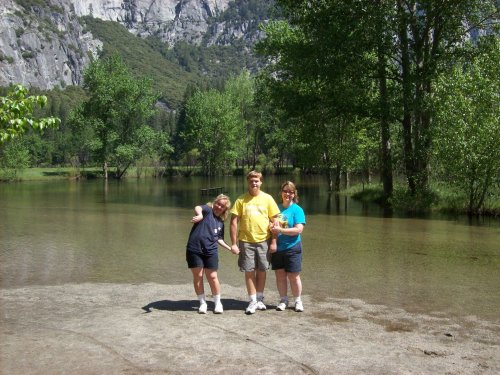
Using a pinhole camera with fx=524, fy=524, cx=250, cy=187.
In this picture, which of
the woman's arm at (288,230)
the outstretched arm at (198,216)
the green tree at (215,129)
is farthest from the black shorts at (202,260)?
the green tree at (215,129)

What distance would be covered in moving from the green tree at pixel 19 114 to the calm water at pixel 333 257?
12.7 feet

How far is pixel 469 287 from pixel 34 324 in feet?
26.0

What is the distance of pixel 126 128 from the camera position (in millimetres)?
78062

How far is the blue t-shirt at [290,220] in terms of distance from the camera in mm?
8633

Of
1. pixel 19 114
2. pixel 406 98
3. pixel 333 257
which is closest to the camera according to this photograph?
pixel 19 114

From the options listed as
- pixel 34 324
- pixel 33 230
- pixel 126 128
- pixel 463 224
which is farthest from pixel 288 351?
pixel 126 128

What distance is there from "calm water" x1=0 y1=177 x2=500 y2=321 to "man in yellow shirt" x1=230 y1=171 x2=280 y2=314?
61.2 inches

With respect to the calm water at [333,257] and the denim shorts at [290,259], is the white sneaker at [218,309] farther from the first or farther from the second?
the calm water at [333,257]

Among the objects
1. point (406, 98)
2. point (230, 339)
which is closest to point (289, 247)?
point (230, 339)

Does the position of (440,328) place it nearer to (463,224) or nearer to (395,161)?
(463,224)

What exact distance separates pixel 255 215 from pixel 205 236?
88 cm

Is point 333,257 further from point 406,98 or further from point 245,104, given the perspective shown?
point 245,104

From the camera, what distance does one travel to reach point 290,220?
8.65 m

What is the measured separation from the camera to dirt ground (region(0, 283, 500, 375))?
5973 mm
